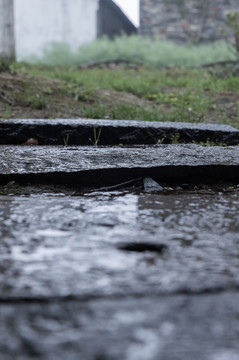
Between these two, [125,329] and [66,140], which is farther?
[66,140]

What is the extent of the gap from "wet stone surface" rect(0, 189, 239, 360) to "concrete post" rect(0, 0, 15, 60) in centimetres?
732

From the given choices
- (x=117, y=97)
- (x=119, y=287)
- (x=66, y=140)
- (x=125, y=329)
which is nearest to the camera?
(x=125, y=329)

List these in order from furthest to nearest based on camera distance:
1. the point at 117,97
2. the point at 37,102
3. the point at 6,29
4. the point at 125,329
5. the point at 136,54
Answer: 1. the point at 136,54
2. the point at 6,29
3. the point at 117,97
4. the point at 37,102
5. the point at 125,329

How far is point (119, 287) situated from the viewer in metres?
0.63

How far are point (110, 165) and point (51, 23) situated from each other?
1280 cm

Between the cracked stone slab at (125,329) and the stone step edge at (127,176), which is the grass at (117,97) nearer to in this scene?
the stone step edge at (127,176)

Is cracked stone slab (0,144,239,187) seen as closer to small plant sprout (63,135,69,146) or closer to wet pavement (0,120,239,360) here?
wet pavement (0,120,239,360)

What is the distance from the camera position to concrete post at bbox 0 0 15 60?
771 cm

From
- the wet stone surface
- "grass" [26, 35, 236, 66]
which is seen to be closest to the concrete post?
"grass" [26, 35, 236, 66]

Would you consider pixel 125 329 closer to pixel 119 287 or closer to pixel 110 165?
pixel 119 287

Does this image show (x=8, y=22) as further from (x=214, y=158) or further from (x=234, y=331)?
(x=234, y=331)

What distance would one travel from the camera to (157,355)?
48 cm

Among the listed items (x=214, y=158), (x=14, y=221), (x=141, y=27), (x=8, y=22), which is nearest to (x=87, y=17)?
(x=141, y=27)

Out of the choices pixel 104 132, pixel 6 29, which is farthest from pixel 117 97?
pixel 6 29
